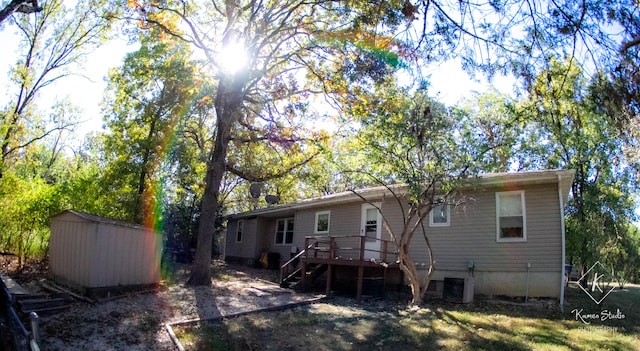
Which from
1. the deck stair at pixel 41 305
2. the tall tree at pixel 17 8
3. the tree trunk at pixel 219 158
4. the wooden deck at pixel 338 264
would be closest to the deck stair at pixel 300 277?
the wooden deck at pixel 338 264

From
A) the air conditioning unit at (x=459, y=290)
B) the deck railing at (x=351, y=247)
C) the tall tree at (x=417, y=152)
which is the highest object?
the tall tree at (x=417, y=152)

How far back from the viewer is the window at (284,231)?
19.2 meters

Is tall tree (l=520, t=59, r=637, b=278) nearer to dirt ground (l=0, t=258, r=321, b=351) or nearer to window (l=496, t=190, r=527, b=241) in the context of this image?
window (l=496, t=190, r=527, b=241)

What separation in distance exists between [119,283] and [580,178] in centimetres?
1959

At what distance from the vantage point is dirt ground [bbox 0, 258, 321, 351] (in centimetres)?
605

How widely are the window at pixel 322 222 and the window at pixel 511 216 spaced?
22.2 feet

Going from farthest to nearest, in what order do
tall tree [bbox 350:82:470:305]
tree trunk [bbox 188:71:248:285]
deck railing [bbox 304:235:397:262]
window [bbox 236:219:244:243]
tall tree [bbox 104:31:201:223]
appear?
window [bbox 236:219:244:243], tall tree [bbox 104:31:201:223], deck railing [bbox 304:235:397:262], tree trunk [bbox 188:71:248:285], tall tree [bbox 350:82:470:305]

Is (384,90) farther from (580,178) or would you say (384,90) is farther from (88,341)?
(580,178)

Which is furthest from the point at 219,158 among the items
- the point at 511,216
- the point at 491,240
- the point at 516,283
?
the point at 516,283

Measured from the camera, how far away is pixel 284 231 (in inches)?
765

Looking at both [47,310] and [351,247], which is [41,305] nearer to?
[47,310]

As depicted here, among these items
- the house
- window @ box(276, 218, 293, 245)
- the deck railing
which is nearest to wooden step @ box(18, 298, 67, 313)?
the house

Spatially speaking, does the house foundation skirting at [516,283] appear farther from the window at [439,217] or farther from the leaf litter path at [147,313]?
the leaf litter path at [147,313]

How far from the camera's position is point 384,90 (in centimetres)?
1109
